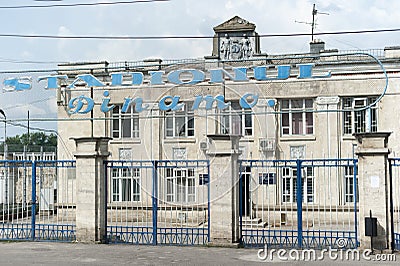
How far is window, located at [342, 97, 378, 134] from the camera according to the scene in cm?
2331

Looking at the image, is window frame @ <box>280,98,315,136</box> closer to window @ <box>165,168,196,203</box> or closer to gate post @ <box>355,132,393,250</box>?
window @ <box>165,168,196,203</box>

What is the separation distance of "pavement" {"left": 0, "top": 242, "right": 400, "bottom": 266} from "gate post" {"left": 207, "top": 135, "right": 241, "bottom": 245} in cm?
41

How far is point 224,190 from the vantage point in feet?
45.0

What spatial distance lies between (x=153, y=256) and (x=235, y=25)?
47.8 ft

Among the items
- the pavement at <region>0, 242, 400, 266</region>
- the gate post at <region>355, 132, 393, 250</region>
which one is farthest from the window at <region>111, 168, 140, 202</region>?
the gate post at <region>355, 132, 393, 250</region>

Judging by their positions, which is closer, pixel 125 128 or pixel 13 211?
pixel 13 211

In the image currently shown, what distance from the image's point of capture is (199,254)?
13.1 meters

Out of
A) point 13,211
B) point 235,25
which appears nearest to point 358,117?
point 235,25

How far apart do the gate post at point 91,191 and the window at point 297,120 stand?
1116 cm

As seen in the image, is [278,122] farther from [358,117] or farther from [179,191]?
[179,191]

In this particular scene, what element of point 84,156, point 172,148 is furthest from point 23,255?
point 172,148

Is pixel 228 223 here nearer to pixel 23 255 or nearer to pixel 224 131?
pixel 23 255

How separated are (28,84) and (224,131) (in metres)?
6.69

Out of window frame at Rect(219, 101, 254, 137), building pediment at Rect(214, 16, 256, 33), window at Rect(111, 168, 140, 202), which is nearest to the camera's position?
window frame at Rect(219, 101, 254, 137)
